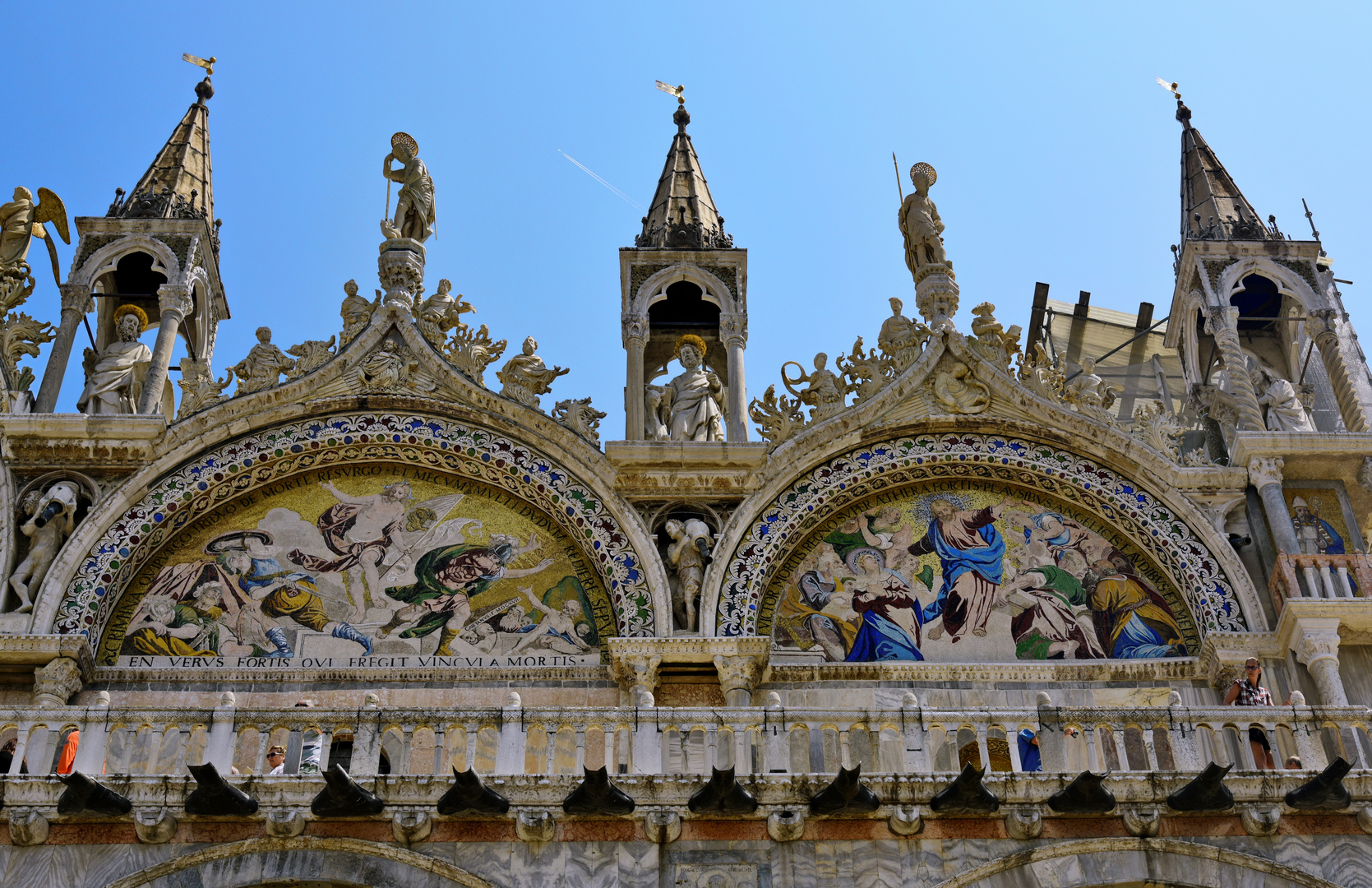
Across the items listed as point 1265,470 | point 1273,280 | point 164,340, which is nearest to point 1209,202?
point 1273,280

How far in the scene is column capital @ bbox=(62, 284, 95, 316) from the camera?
48.8 ft

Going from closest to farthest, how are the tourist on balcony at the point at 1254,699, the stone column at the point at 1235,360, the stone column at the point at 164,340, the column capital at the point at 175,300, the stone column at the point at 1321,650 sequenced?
the tourist on balcony at the point at 1254,699 < the stone column at the point at 1321,650 < the stone column at the point at 1235,360 < the stone column at the point at 164,340 < the column capital at the point at 175,300

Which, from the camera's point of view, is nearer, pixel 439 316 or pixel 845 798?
pixel 845 798

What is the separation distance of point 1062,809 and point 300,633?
19.4ft

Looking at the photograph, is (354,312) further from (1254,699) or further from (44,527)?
(1254,699)

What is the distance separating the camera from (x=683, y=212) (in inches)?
633

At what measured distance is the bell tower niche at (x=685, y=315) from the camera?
47.6 feet

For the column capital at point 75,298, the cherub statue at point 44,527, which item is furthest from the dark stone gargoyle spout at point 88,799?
the column capital at point 75,298

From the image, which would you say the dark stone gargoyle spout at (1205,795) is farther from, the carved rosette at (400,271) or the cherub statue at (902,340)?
the carved rosette at (400,271)

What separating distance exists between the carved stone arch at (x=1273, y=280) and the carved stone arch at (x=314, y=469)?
5.76 meters

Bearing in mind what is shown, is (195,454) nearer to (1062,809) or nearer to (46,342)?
(46,342)

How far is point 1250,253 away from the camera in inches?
616

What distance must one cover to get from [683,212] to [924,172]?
7.18 feet

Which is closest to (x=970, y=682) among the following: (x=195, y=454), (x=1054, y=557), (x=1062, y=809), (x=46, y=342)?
(x=1054, y=557)
